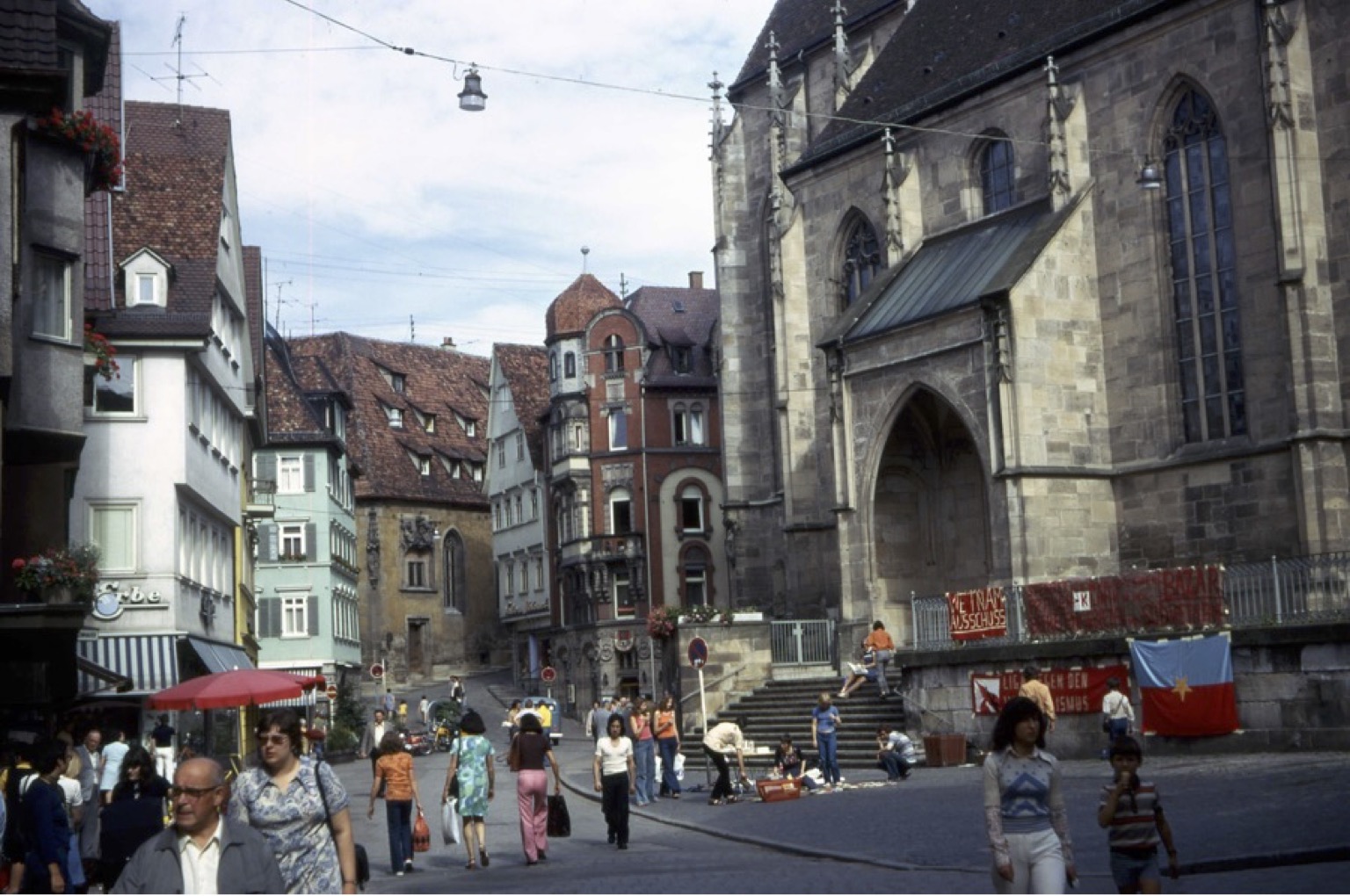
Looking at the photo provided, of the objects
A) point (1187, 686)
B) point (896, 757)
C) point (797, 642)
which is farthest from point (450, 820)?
point (797, 642)

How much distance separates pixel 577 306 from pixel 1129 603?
46.7 meters

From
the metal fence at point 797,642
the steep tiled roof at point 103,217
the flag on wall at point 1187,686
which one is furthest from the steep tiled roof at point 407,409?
the flag on wall at point 1187,686

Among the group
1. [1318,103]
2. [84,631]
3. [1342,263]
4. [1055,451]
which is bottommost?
[84,631]

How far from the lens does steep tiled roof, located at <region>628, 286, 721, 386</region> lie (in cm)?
7200

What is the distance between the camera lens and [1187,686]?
88.6ft

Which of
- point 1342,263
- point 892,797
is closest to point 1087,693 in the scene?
point 892,797

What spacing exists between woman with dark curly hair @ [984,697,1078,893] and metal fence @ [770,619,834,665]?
31.3 meters

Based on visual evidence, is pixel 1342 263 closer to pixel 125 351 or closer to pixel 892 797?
pixel 892 797

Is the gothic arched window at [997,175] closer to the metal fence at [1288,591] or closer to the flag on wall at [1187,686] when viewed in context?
the metal fence at [1288,591]

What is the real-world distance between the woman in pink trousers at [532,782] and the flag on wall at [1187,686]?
35.7 ft

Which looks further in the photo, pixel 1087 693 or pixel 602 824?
pixel 1087 693

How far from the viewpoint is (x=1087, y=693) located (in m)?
28.5

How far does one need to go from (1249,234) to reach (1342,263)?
2.15m

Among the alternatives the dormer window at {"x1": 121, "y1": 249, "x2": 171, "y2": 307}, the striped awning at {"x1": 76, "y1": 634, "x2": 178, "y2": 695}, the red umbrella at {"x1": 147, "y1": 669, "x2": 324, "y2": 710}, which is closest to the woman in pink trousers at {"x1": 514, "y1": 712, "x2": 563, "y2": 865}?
the red umbrella at {"x1": 147, "y1": 669, "x2": 324, "y2": 710}
